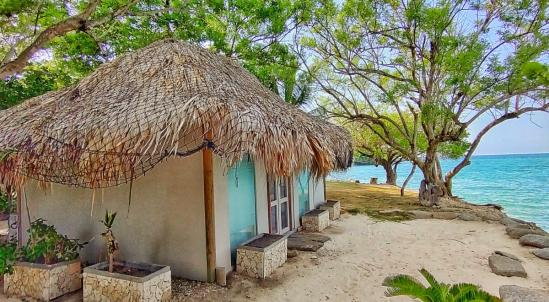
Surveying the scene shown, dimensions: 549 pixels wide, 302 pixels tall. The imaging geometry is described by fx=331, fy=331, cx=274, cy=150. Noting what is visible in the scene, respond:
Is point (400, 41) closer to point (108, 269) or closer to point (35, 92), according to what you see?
point (108, 269)

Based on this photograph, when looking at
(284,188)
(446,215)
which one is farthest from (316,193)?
(446,215)

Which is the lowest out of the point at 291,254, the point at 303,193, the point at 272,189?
the point at 291,254

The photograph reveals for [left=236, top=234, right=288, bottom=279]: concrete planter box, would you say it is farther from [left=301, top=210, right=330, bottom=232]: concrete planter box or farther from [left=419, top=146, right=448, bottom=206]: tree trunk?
[left=419, top=146, right=448, bottom=206]: tree trunk

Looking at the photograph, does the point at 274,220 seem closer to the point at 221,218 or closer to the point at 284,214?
the point at 284,214

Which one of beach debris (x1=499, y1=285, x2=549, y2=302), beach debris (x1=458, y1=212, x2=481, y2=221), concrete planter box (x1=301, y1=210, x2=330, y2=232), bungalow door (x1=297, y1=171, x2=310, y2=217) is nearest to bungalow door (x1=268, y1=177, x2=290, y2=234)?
concrete planter box (x1=301, y1=210, x2=330, y2=232)

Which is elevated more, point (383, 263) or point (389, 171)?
point (389, 171)

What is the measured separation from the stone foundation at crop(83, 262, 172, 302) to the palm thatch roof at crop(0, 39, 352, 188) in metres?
1.09

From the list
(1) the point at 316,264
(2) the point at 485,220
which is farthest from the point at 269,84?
(2) the point at 485,220

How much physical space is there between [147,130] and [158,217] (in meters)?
1.72

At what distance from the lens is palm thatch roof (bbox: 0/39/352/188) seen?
12.0ft

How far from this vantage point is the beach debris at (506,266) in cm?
481

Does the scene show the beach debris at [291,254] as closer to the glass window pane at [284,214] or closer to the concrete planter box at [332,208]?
the glass window pane at [284,214]

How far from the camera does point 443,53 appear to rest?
9.54 meters

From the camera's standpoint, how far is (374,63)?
11.5 metres
